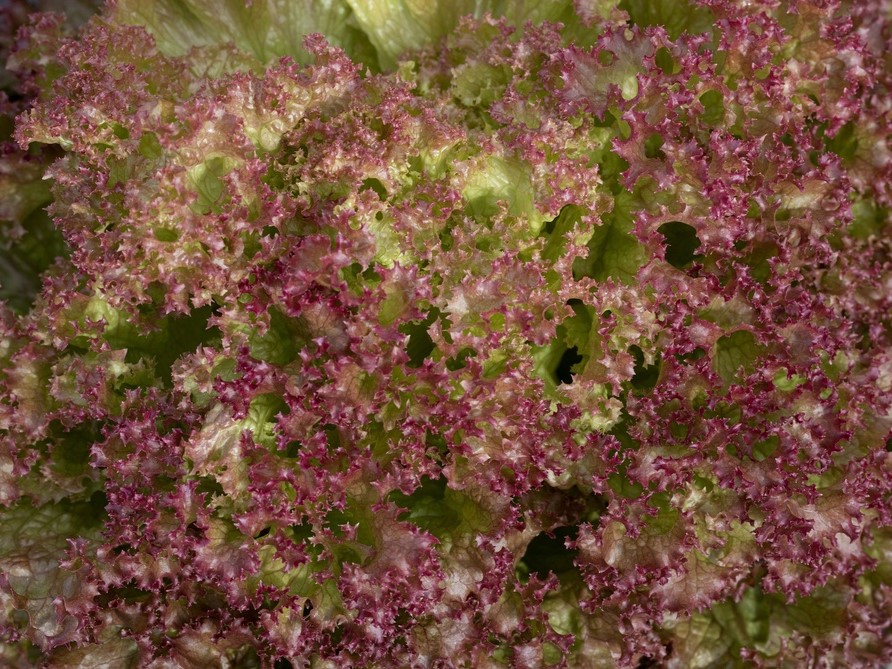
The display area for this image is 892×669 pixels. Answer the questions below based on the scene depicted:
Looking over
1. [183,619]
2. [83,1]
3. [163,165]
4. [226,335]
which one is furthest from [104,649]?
[83,1]

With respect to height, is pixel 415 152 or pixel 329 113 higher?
pixel 329 113

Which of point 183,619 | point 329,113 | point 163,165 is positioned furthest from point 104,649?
point 329,113

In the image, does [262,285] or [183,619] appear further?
[183,619]

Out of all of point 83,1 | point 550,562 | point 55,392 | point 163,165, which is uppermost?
point 83,1

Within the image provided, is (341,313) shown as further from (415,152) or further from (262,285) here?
(415,152)

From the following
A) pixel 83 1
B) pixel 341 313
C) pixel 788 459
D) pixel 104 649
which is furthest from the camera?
pixel 83 1

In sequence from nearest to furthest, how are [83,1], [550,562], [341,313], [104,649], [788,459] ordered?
[341,313] → [788,459] → [104,649] → [550,562] → [83,1]

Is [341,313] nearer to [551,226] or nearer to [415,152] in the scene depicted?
[415,152]
